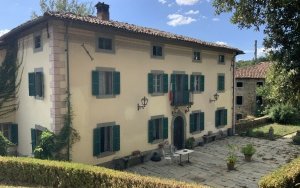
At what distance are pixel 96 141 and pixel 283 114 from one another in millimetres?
22746

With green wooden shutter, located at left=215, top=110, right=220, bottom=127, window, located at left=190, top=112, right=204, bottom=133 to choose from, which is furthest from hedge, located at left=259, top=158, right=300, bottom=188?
green wooden shutter, located at left=215, top=110, right=220, bottom=127

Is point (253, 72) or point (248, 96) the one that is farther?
point (253, 72)

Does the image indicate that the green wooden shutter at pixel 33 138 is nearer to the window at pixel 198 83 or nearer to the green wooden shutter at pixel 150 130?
the green wooden shutter at pixel 150 130

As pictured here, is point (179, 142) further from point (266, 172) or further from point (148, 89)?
point (266, 172)

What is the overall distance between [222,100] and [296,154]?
719 cm

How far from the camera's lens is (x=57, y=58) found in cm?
1385

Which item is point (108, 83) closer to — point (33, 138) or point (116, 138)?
point (116, 138)

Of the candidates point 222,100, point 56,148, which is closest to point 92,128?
point 56,148

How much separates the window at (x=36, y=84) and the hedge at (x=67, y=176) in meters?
4.01

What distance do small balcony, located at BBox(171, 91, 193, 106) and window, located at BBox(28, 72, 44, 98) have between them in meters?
8.45

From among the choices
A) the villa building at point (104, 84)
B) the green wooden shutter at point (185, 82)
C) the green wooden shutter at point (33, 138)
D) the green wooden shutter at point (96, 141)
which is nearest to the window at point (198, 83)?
the villa building at point (104, 84)

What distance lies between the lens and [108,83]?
52.5 ft

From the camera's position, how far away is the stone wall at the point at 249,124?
27391 millimetres

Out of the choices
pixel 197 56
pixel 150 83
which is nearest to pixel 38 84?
pixel 150 83
